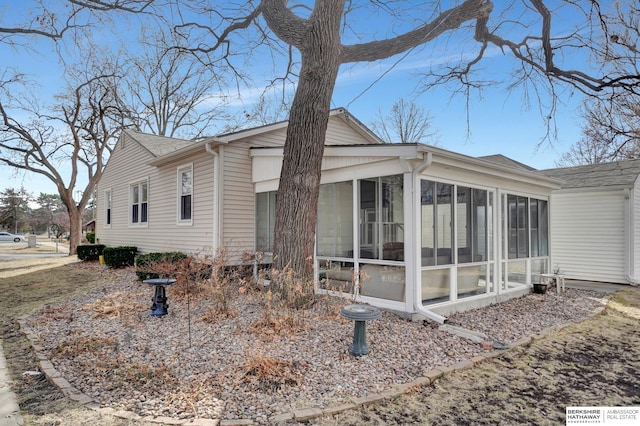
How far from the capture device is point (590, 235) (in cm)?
1123

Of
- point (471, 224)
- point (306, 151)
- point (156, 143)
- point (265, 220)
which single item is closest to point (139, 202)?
point (156, 143)

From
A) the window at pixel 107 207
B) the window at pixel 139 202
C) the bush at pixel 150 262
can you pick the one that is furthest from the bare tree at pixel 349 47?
the window at pixel 107 207

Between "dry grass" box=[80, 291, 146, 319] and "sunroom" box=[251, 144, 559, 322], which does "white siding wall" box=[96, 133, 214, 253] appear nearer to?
"dry grass" box=[80, 291, 146, 319]

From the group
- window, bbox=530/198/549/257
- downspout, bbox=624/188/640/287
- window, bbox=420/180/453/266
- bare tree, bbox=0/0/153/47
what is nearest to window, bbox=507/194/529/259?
window, bbox=530/198/549/257

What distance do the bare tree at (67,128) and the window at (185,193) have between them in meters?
12.4

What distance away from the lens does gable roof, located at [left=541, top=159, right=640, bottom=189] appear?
10742 mm

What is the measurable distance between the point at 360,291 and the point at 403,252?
46.0 inches

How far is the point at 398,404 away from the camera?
3.34m

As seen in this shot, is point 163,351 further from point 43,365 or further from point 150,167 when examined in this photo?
point 150,167

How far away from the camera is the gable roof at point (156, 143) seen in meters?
12.7

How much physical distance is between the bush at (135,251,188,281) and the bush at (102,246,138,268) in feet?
9.93

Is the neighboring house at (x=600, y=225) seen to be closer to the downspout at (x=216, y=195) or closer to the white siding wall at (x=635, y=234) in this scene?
the white siding wall at (x=635, y=234)

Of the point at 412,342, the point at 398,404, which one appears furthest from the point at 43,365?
the point at 412,342

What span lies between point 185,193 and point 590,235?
11940 millimetres
